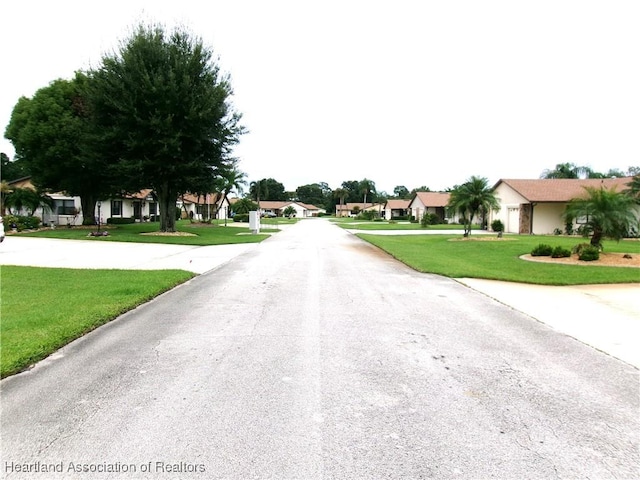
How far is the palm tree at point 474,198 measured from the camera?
91.3 ft

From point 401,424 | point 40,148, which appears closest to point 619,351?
point 401,424

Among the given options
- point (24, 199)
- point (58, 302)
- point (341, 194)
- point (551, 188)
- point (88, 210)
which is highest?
point (341, 194)

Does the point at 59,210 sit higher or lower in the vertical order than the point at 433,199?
lower

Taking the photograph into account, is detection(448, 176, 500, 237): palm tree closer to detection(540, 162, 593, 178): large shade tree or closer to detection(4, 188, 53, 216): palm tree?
detection(4, 188, 53, 216): palm tree

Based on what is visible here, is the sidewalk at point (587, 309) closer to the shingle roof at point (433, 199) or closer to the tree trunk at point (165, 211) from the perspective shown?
the tree trunk at point (165, 211)

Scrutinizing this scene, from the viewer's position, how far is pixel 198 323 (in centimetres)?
704

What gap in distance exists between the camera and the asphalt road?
3.07m

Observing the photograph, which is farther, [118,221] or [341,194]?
[341,194]

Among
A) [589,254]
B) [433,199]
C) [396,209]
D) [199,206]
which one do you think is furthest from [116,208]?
[396,209]

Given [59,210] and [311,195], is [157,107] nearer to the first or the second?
[59,210]

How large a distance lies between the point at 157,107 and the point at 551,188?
105 ft

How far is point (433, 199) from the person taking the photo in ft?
205

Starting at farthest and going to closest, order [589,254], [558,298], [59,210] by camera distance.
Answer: [59,210] < [589,254] < [558,298]

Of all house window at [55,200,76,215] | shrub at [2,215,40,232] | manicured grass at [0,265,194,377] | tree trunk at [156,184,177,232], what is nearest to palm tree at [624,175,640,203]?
manicured grass at [0,265,194,377]
